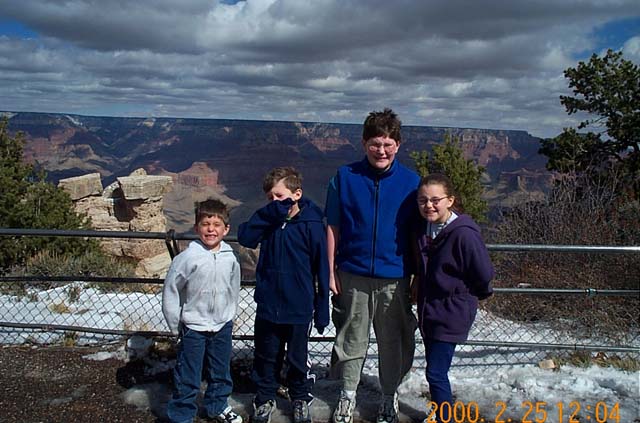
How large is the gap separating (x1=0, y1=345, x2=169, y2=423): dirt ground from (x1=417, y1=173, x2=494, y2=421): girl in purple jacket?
1.87 metres

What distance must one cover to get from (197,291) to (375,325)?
112 centimetres

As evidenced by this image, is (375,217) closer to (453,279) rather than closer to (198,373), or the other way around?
(453,279)

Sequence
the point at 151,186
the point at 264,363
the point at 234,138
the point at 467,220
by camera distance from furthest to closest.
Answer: the point at 234,138 → the point at 151,186 → the point at 264,363 → the point at 467,220

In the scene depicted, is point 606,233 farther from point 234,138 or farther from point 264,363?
point 234,138

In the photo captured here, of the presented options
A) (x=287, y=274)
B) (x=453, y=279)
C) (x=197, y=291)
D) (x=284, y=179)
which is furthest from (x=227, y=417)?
(x=453, y=279)

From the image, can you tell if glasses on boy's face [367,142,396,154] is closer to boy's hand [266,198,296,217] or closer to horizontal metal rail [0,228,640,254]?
boy's hand [266,198,296,217]

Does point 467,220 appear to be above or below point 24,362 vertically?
above

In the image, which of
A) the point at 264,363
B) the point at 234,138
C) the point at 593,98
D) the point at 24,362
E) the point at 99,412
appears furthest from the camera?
the point at 234,138

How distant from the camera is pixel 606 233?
7.91 meters

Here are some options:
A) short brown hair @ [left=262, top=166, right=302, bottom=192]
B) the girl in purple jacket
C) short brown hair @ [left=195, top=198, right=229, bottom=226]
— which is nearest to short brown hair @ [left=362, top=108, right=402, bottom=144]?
the girl in purple jacket

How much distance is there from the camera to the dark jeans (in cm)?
310

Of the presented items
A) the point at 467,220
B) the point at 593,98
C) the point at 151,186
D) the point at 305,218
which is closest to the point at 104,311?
the point at 305,218

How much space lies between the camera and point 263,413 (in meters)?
3.16

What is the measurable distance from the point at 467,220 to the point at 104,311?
3.94 meters
